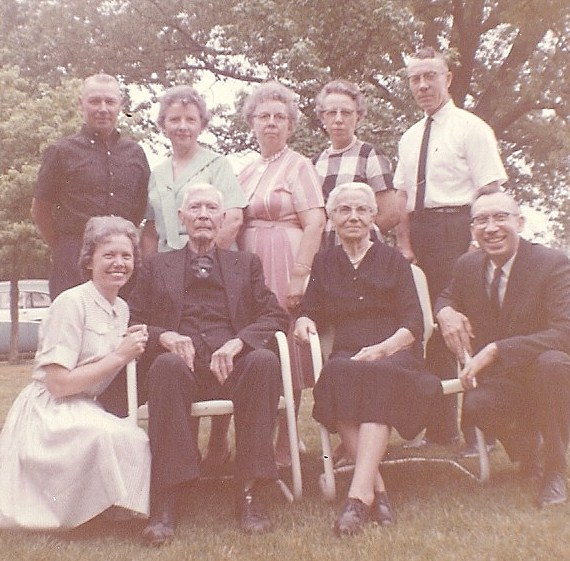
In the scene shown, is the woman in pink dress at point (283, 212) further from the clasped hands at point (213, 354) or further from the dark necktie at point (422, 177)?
the clasped hands at point (213, 354)

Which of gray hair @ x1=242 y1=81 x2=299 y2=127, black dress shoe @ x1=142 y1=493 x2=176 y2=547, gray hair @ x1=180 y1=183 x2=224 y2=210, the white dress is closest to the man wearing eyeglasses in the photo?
gray hair @ x1=242 y1=81 x2=299 y2=127

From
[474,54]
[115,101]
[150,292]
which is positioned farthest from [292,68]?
[150,292]

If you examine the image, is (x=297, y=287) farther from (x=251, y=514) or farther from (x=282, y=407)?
(x=251, y=514)

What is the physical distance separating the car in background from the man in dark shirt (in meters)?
13.8

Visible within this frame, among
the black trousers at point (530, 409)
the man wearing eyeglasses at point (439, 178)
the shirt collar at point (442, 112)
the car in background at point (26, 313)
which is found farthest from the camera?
the car in background at point (26, 313)

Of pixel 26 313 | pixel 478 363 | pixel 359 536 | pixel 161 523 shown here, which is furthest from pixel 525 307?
pixel 26 313

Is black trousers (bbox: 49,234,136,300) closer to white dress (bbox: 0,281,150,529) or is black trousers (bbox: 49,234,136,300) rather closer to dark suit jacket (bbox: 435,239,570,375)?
white dress (bbox: 0,281,150,529)

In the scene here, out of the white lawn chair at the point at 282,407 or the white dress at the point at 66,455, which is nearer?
the white dress at the point at 66,455

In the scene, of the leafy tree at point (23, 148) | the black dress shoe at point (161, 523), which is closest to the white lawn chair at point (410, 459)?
the black dress shoe at point (161, 523)

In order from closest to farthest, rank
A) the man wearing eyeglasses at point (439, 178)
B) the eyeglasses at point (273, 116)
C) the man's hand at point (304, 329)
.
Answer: the man's hand at point (304, 329) < the eyeglasses at point (273, 116) < the man wearing eyeglasses at point (439, 178)

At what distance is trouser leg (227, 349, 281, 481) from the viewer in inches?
127

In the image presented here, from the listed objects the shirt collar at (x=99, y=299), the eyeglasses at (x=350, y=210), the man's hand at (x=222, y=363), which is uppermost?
the eyeglasses at (x=350, y=210)

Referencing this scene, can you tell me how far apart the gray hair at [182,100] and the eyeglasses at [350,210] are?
959mm

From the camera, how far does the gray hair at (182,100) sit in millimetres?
4078
